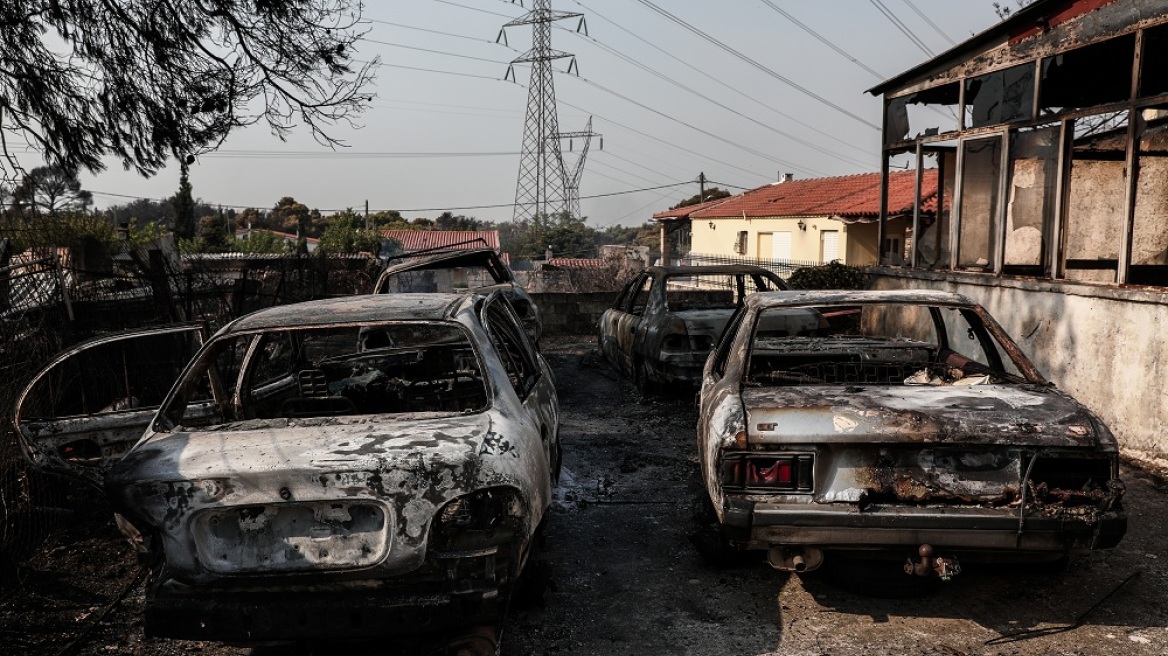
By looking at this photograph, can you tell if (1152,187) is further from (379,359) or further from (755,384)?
(379,359)

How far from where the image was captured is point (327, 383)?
509 centimetres

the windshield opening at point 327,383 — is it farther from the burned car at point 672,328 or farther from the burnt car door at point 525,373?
the burned car at point 672,328

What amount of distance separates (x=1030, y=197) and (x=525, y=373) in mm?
7362

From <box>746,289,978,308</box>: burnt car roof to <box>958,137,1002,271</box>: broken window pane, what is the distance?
20.7 ft

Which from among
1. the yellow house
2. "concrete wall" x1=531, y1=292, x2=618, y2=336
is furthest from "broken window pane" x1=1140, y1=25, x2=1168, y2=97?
the yellow house

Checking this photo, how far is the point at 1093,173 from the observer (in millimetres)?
11484

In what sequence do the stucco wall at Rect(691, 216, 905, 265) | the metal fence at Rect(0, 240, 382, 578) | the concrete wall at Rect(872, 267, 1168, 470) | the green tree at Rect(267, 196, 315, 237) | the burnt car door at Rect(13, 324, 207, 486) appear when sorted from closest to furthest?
the burnt car door at Rect(13, 324, 207, 486) < the metal fence at Rect(0, 240, 382, 578) < the concrete wall at Rect(872, 267, 1168, 470) < the stucco wall at Rect(691, 216, 905, 265) < the green tree at Rect(267, 196, 315, 237)

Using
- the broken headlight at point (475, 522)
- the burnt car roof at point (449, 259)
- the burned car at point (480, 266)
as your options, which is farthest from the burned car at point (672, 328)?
the broken headlight at point (475, 522)

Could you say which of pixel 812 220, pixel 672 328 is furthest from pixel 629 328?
pixel 812 220

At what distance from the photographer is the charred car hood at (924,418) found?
138 inches

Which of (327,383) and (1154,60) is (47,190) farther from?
(1154,60)

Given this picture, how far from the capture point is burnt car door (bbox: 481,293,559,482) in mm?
4141

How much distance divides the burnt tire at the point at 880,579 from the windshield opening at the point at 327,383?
1940 millimetres

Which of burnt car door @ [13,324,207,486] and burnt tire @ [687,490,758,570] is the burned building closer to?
burnt tire @ [687,490,758,570]
